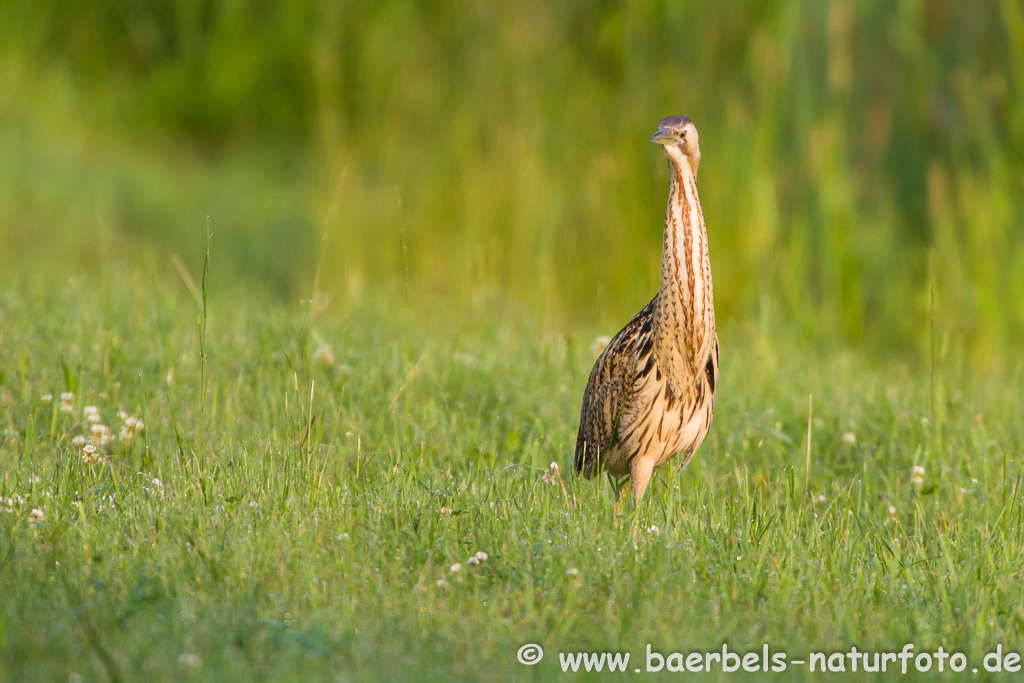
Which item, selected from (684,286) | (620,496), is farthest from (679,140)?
(620,496)

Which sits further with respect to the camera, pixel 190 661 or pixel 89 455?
pixel 89 455

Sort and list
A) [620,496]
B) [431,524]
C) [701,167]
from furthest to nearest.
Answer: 1. [701,167]
2. [620,496]
3. [431,524]

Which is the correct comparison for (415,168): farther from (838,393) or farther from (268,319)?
(838,393)

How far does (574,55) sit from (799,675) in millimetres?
6947

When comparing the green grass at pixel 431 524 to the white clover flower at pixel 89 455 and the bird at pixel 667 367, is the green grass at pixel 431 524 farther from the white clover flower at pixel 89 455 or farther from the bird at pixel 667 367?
the bird at pixel 667 367

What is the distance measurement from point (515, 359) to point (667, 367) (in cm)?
222

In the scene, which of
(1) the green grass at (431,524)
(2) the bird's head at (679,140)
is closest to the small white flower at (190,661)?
(1) the green grass at (431,524)

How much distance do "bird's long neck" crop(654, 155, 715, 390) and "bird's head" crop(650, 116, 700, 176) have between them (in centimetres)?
2

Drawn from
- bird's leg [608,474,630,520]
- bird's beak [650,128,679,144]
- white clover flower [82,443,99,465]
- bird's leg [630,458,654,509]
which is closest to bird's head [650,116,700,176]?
bird's beak [650,128,679,144]

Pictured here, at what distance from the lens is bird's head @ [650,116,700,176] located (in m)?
4.70

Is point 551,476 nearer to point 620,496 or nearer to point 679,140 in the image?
point 620,496

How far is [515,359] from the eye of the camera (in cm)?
704

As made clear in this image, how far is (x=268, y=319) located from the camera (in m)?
6.97

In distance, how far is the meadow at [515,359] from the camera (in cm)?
368
